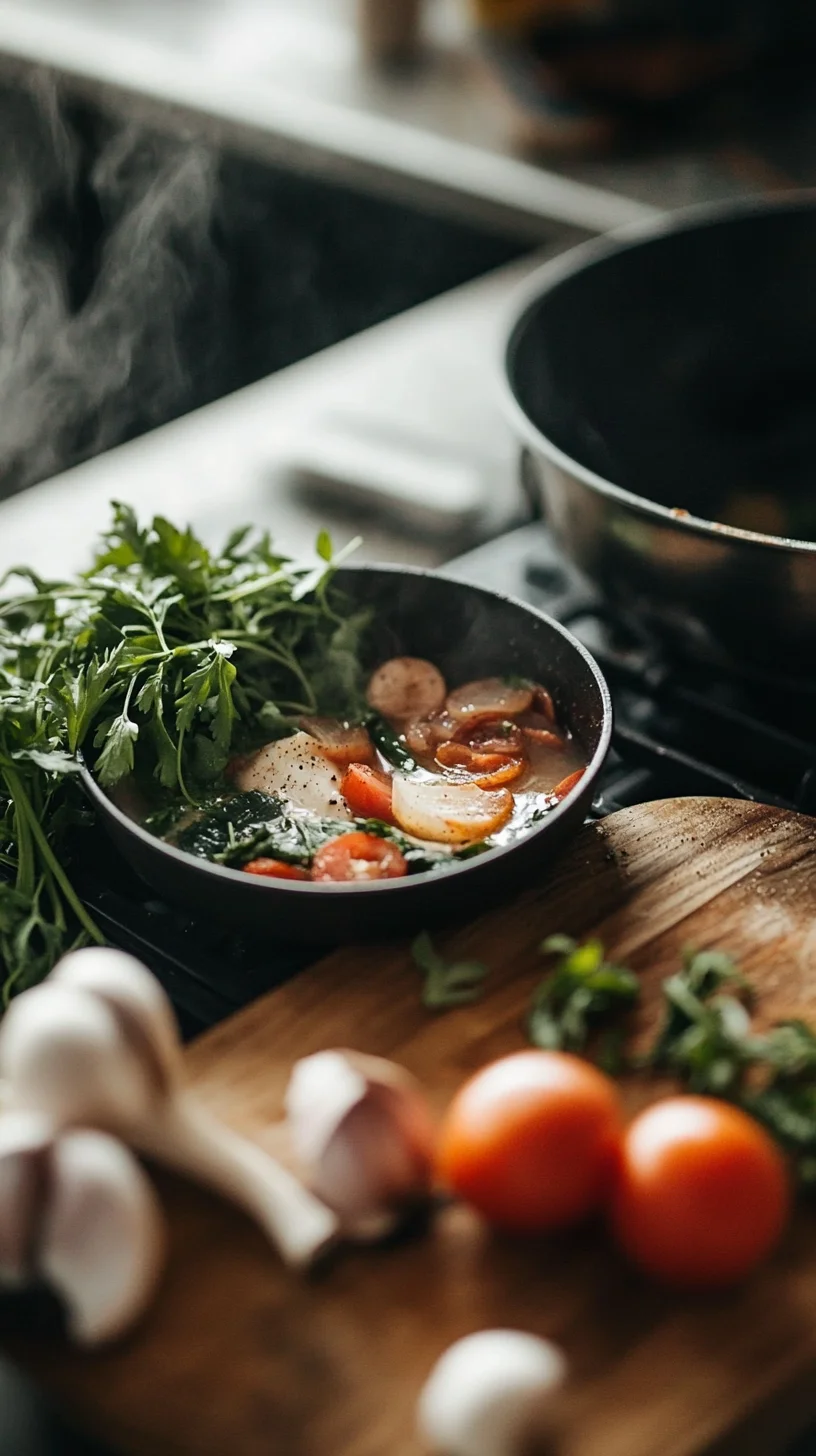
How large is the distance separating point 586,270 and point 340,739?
75cm

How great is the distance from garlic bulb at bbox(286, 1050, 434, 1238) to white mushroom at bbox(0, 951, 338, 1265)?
3cm

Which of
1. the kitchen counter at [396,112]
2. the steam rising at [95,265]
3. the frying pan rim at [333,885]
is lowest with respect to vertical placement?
the steam rising at [95,265]

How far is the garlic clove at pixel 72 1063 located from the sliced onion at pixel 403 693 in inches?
22.2

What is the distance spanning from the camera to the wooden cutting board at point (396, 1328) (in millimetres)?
877

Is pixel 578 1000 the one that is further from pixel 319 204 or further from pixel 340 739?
pixel 319 204

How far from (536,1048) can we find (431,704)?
1.47ft

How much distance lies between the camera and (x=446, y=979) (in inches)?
46.0

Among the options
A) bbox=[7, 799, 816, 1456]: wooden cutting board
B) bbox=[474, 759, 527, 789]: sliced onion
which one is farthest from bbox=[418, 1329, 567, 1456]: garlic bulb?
bbox=[474, 759, 527, 789]: sliced onion

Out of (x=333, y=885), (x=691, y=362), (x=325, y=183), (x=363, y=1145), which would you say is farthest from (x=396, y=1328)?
(x=325, y=183)

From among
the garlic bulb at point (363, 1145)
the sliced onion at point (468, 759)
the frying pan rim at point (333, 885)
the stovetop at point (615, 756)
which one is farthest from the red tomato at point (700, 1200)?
the sliced onion at point (468, 759)

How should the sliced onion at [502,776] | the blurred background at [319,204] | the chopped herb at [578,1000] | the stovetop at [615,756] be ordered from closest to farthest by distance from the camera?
the chopped herb at [578,1000] < the stovetop at [615,756] < the sliced onion at [502,776] < the blurred background at [319,204]

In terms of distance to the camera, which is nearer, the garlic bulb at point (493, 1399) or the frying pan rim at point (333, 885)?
the garlic bulb at point (493, 1399)

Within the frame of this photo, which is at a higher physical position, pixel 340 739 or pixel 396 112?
pixel 396 112

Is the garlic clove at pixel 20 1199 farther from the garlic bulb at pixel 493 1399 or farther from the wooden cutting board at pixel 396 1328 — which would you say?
the garlic bulb at pixel 493 1399
